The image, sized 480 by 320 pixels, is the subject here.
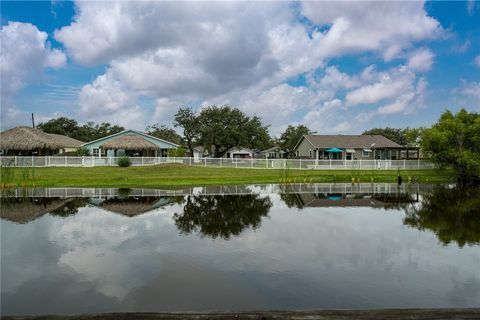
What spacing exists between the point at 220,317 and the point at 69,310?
2891mm

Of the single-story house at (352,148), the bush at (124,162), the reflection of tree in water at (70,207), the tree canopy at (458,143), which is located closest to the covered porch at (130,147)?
the bush at (124,162)

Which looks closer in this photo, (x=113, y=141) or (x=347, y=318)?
(x=347, y=318)

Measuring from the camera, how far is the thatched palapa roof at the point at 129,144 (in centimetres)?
4381

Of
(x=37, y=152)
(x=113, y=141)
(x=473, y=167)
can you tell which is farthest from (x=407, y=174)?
(x=37, y=152)

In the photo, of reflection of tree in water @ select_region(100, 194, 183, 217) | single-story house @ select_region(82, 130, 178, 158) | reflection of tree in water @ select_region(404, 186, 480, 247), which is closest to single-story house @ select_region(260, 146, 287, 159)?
single-story house @ select_region(82, 130, 178, 158)

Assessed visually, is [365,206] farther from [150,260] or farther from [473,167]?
[473,167]

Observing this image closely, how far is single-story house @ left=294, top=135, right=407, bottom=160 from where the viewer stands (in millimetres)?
50531

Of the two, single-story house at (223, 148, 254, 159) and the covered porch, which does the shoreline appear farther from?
single-story house at (223, 148, 254, 159)

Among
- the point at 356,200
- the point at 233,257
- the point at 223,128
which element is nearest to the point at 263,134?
the point at 223,128

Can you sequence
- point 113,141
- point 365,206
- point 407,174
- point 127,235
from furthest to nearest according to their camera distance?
point 113,141 → point 407,174 → point 365,206 → point 127,235

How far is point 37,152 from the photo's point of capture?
46062 mm

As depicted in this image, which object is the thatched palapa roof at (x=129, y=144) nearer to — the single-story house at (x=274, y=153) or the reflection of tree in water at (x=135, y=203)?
the reflection of tree in water at (x=135, y=203)

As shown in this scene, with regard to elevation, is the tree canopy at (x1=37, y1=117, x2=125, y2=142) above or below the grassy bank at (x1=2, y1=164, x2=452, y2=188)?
above

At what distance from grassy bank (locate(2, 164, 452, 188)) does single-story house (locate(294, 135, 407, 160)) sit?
34.7ft
